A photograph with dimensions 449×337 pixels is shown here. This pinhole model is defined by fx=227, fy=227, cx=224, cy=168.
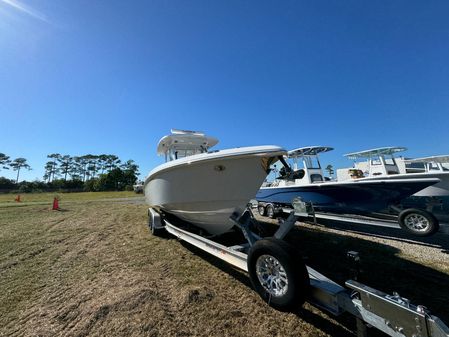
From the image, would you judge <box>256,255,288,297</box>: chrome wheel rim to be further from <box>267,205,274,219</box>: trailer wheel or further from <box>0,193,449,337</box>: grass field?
<box>267,205,274,219</box>: trailer wheel

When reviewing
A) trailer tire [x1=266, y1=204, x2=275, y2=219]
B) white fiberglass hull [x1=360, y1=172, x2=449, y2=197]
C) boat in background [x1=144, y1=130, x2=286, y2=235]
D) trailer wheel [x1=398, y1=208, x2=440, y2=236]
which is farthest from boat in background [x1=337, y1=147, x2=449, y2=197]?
boat in background [x1=144, y1=130, x2=286, y2=235]

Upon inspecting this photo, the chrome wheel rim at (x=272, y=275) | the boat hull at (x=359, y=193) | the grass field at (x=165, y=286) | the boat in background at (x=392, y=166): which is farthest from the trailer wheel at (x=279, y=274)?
the boat in background at (x=392, y=166)

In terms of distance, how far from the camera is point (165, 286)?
3.35 meters

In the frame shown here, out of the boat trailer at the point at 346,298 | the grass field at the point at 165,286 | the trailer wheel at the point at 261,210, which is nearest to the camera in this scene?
the boat trailer at the point at 346,298

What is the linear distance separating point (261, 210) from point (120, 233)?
5569mm

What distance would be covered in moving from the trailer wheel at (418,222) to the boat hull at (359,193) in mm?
843

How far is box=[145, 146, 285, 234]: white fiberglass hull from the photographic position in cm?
354

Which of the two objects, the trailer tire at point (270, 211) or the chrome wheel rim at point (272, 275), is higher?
the trailer tire at point (270, 211)

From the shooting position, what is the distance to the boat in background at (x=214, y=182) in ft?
11.6

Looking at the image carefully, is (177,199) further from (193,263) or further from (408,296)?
(408,296)

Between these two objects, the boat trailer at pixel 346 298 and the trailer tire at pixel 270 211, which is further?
the trailer tire at pixel 270 211

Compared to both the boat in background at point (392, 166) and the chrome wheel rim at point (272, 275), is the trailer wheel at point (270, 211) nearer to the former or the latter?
the boat in background at point (392, 166)

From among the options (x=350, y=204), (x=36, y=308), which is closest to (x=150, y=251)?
(x=36, y=308)

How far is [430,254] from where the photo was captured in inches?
184
